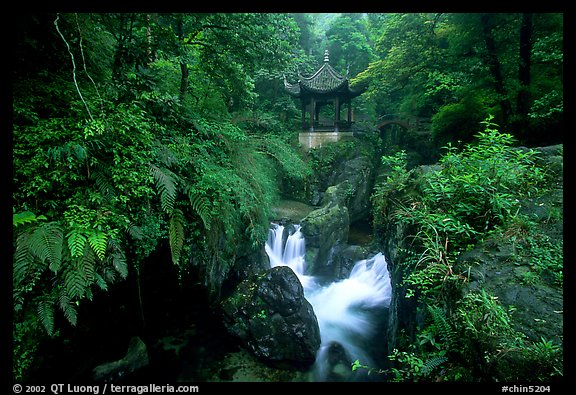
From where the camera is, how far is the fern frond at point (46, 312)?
2578mm

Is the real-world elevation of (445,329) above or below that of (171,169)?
below

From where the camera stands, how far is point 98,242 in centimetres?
280

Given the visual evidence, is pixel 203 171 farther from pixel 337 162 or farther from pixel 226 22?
pixel 337 162

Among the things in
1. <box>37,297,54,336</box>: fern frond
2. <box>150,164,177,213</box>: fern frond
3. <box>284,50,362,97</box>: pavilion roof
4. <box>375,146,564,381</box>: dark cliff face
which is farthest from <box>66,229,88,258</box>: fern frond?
<box>284,50,362,97</box>: pavilion roof

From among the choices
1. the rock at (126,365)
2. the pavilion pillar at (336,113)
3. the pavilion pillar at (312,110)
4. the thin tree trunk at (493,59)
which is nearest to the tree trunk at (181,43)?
the rock at (126,365)

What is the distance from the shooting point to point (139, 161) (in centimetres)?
351

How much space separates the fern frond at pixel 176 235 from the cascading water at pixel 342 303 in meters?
4.22

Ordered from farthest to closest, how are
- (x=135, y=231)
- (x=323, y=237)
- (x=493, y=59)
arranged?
1. (x=323, y=237)
2. (x=493, y=59)
3. (x=135, y=231)

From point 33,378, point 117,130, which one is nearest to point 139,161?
point 117,130

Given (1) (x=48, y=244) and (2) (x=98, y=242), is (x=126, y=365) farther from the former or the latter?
(1) (x=48, y=244)

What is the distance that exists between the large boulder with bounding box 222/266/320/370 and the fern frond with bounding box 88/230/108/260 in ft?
13.2

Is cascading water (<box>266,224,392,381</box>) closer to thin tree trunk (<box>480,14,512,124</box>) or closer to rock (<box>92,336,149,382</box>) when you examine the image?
rock (<box>92,336,149,382</box>)

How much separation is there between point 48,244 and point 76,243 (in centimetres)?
22

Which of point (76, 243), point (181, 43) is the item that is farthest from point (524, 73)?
point (76, 243)
